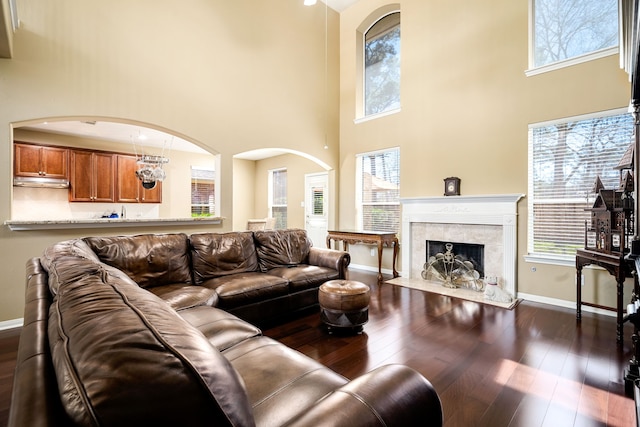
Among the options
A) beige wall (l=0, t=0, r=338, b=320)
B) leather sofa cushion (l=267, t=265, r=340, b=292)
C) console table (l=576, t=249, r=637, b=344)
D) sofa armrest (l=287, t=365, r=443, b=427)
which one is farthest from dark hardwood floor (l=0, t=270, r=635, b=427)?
beige wall (l=0, t=0, r=338, b=320)

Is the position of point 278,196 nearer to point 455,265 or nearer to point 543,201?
point 455,265

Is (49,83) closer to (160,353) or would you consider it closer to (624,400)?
(160,353)

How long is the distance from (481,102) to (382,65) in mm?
2246

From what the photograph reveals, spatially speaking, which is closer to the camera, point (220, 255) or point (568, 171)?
point (220, 255)

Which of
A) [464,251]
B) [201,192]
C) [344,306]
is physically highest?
[201,192]

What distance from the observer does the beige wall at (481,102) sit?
11.7 feet

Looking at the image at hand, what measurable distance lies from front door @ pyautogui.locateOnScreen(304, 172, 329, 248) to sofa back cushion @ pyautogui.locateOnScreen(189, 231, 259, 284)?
10.9 ft

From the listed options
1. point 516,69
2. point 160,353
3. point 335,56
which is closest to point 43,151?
point 335,56

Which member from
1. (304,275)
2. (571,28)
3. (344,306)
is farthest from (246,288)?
(571,28)

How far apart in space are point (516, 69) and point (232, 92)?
4.00 meters

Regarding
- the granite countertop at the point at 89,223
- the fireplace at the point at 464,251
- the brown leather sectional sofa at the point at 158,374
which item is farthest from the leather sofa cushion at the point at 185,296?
the fireplace at the point at 464,251

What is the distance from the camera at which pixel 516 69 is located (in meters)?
4.00

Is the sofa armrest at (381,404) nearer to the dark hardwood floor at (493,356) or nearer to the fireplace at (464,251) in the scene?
the dark hardwood floor at (493,356)

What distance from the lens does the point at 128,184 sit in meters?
6.77
